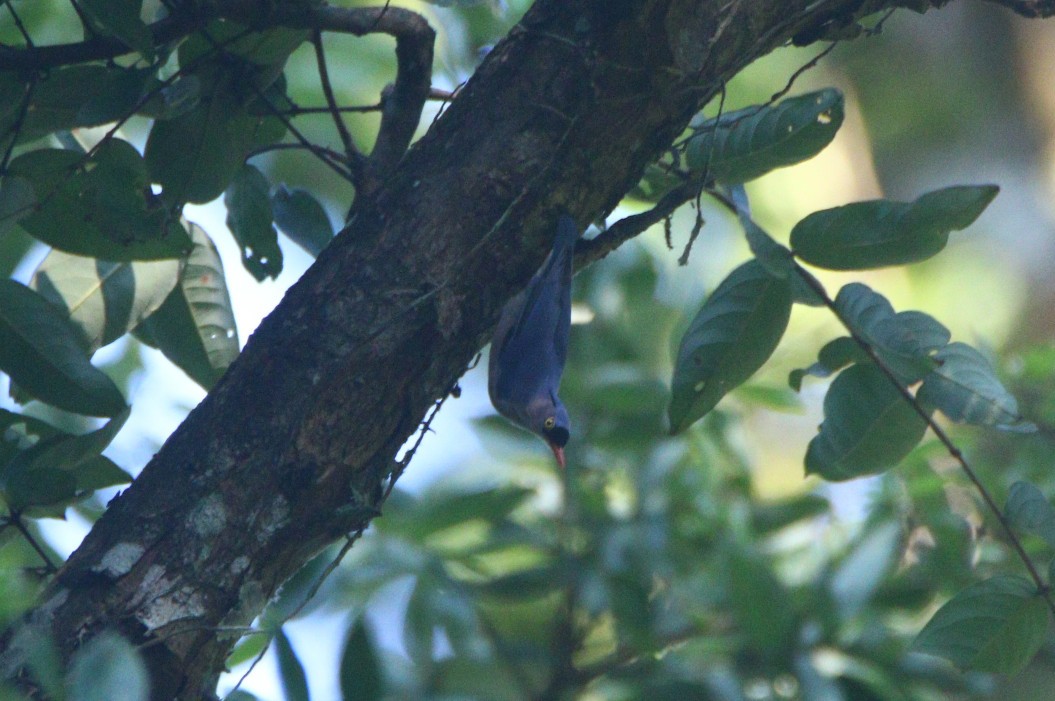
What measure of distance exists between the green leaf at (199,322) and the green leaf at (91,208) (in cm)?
18

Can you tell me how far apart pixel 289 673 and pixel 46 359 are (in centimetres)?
75

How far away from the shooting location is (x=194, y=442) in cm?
173

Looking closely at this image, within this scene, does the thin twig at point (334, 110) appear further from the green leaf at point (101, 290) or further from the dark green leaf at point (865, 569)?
the dark green leaf at point (865, 569)

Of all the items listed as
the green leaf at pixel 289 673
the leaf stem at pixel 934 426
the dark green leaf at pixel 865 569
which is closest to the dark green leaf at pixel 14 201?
the green leaf at pixel 289 673

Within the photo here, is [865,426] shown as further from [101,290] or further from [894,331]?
[101,290]

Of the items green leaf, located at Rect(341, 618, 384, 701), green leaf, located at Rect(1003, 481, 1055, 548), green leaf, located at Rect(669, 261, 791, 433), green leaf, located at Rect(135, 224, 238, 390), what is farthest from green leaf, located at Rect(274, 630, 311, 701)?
green leaf, located at Rect(1003, 481, 1055, 548)

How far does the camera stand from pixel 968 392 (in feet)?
5.92

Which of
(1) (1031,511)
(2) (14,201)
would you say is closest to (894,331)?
(1) (1031,511)

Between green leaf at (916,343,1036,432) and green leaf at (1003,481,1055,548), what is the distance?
139 millimetres

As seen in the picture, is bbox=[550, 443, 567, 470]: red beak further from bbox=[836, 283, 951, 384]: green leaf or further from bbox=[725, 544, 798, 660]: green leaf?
bbox=[836, 283, 951, 384]: green leaf

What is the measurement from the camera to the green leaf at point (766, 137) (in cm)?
193

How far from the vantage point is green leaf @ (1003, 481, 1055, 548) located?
179cm

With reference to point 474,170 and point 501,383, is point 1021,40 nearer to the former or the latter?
point 501,383

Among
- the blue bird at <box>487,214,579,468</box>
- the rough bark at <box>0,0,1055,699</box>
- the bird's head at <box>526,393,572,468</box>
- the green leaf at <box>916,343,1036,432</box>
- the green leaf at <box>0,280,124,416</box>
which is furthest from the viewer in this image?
the bird's head at <box>526,393,572,468</box>
